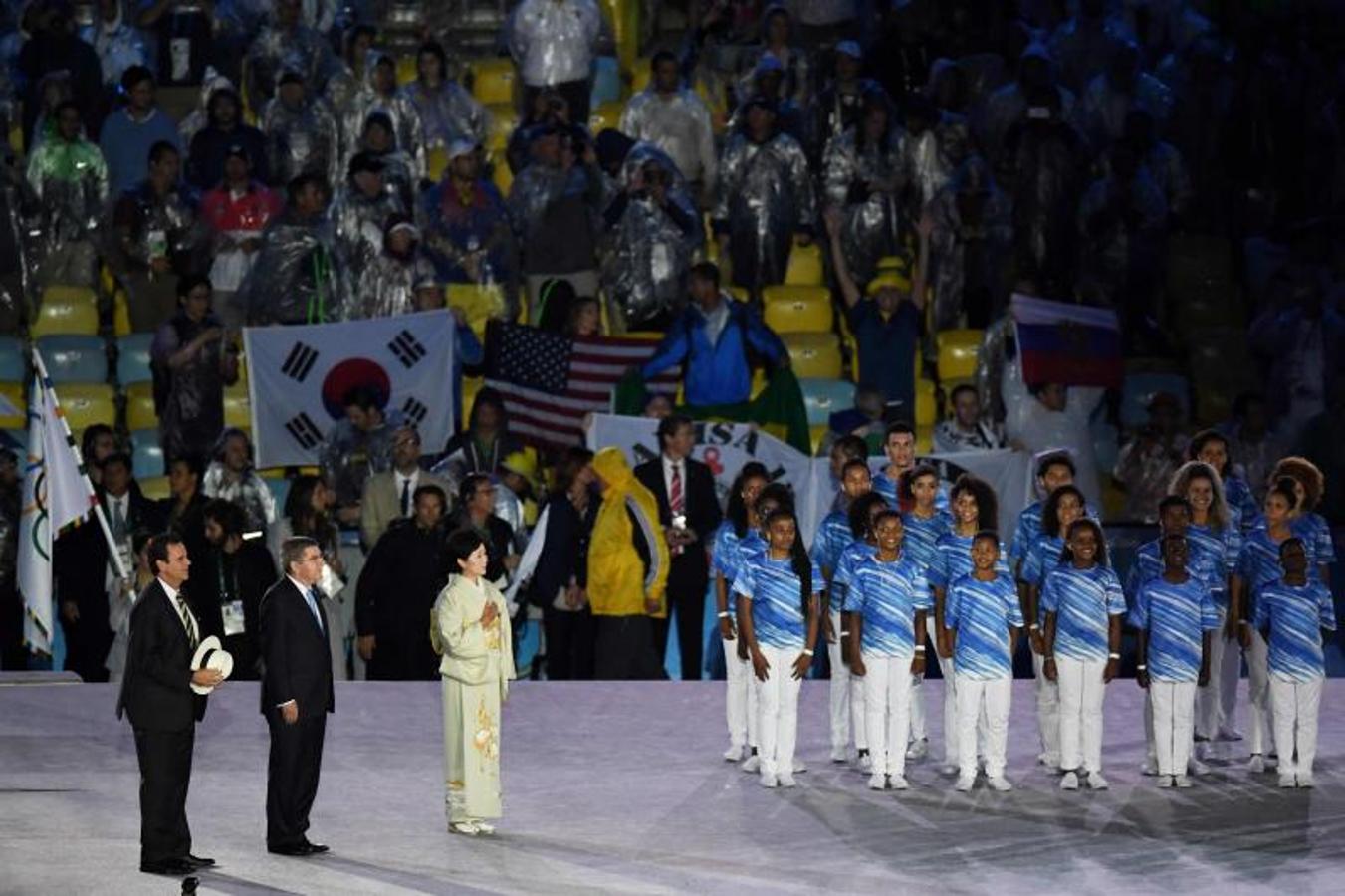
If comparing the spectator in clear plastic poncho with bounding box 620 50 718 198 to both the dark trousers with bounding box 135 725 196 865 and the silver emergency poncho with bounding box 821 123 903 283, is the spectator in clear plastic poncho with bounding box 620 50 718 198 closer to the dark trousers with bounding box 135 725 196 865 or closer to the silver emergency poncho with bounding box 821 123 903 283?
the silver emergency poncho with bounding box 821 123 903 283

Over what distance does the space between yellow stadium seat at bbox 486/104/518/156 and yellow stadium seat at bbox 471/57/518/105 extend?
258 millimetres

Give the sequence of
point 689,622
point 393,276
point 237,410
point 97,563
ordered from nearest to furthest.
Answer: point 689,622
point 97,563
point 393,276
point 237,410

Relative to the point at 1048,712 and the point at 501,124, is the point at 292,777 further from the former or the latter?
the point at 501,124

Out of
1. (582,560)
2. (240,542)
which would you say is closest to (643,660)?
(582,560)

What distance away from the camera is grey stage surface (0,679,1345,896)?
1346 centimetres

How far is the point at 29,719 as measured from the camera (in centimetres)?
1755

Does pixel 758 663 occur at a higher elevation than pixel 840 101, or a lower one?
lower

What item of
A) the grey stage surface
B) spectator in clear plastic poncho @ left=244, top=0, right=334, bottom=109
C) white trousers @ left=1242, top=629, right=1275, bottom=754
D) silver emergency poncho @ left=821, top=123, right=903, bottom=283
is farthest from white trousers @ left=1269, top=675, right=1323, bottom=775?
spectator in clear plastic poncho @ left=244, top=0, right=334, bottom=109

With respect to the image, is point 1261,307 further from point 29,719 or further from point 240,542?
point 29,719

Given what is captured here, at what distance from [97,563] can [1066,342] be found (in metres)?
7.13

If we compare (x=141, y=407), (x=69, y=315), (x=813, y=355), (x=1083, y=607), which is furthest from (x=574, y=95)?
(x=1083, y=607)

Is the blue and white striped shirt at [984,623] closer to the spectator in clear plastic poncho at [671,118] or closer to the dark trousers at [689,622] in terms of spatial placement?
the dark trousers at [689,622]

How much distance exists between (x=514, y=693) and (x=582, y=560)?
48.4 inches

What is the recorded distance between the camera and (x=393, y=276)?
73.4 ft
